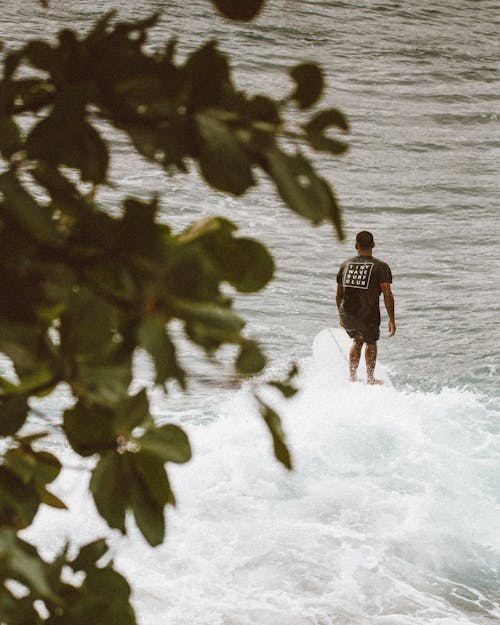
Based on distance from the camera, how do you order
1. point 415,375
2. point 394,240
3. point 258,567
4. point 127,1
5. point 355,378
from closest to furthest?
point 258,567 → point 355,378 → point 415,375 → point 394,240 → point 127,1

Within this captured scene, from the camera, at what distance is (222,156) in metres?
0.95

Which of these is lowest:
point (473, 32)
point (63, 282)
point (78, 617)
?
point (473, 32)

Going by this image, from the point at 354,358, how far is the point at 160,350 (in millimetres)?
9548

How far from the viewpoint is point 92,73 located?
3.22 feet

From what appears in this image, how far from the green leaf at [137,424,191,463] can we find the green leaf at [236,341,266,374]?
11 cm

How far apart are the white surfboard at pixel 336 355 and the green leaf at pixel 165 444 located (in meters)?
9.72

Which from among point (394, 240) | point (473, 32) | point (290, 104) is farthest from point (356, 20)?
point (290, 104)

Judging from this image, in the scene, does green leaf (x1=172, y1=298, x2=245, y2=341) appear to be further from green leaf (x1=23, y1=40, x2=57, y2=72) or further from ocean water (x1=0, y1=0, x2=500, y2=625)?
green leaf (x1=23, y1=40, x2=57, y2=72)

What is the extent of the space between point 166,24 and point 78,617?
1031 inches

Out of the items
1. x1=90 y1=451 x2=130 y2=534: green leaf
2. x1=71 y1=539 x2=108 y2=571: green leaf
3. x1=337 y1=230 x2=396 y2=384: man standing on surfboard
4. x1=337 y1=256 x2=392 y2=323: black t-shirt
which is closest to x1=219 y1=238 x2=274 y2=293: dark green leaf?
x1=90 y1=451 x2=130 y2=534: green leaf

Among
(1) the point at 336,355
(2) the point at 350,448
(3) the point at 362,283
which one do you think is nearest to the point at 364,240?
(3) the point at 362,283

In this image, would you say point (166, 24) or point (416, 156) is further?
point (166, 24)

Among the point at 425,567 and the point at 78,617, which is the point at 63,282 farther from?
the point at 425,567

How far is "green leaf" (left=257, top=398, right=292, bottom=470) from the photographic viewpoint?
1.09 metres
